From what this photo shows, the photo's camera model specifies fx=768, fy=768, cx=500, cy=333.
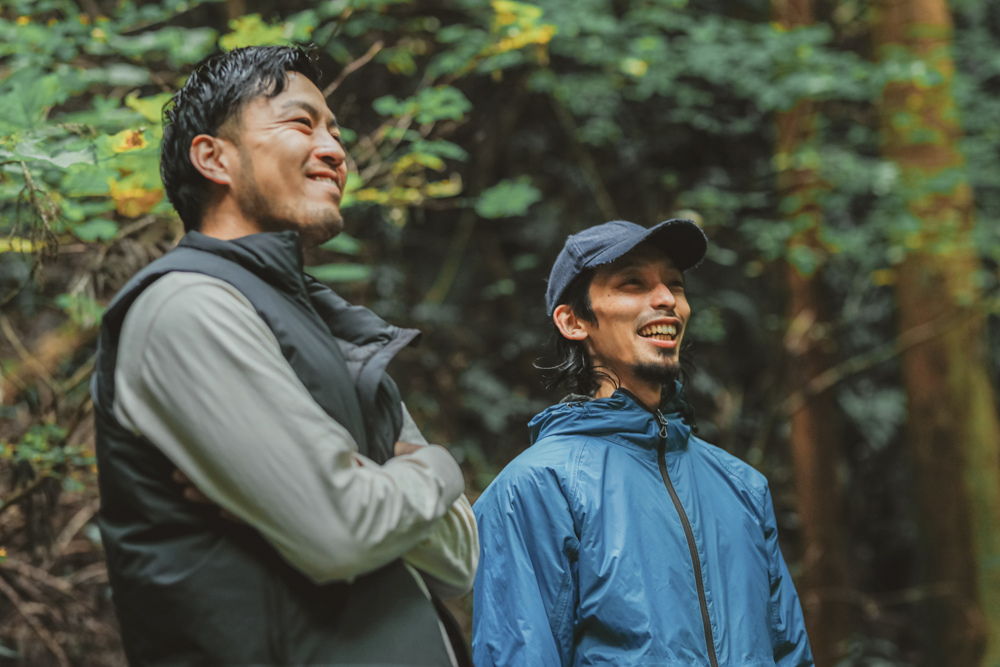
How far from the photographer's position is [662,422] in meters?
2.32

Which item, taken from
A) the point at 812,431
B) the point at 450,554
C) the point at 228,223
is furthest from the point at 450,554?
the point at 812,431

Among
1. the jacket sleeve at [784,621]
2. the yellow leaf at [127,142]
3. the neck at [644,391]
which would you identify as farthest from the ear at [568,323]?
the yellow leaf at [127,142]

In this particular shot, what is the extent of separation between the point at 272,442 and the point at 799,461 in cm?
704

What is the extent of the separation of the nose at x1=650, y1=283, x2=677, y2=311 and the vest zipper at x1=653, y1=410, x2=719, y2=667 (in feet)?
1.06

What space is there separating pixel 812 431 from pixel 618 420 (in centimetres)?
577

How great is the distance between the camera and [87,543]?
3879 mm

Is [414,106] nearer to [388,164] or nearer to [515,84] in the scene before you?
[388,164]

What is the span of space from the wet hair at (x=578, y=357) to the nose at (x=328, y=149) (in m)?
1.00

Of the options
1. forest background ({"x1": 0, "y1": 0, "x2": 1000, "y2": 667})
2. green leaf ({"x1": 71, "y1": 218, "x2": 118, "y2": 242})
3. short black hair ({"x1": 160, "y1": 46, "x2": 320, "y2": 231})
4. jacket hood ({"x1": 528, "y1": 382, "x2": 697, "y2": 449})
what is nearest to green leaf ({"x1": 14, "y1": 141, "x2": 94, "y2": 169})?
forest background ({"x1": 0, "y1": 0, "x2": 1000, "y2": 667})

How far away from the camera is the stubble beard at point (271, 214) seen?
1591 mm

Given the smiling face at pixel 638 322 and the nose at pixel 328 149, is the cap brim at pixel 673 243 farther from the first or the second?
the nose at pixel 328 149

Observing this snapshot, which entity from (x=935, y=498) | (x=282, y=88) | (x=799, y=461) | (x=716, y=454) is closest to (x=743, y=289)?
(x=799, y=461)

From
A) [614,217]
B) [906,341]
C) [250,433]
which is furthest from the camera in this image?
[614,217]

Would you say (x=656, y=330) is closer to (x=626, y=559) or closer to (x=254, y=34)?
(x=626, y=559)
